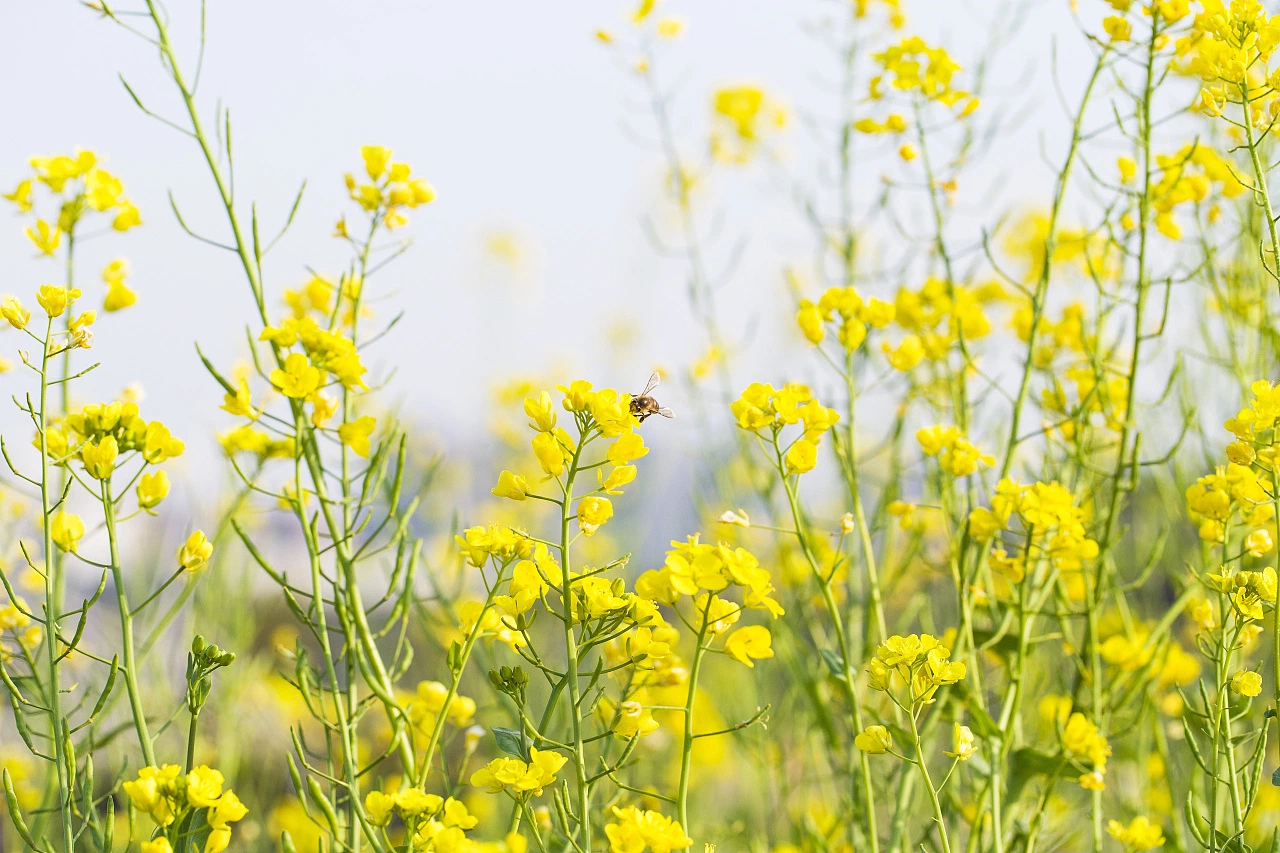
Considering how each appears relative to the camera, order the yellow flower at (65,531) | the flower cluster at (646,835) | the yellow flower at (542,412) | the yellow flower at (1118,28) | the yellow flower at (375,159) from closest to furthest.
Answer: the flower cluster at (646,835), the yellow flower at (542,412), the yellow flower at (65,531), the yellow flower at (375,159), the yellow flower at (1118,28)

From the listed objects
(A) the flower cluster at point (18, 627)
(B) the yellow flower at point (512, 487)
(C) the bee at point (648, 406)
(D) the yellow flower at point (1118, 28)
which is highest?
(D) the yellow flower at point (1118, 28)

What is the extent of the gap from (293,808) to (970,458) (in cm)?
252

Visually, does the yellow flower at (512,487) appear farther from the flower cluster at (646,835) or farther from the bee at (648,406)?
the bee at (648,406)

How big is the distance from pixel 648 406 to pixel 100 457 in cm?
83

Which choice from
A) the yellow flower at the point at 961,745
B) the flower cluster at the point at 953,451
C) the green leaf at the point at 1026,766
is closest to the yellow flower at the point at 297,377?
Answer: the yellow flower at the point at 961,745

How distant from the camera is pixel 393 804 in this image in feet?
3.10

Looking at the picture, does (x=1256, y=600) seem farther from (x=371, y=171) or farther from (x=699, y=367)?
(x=699, y=367)

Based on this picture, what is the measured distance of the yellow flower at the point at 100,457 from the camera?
103 cm

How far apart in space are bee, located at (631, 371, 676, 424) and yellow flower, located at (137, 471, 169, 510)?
0.68 meters

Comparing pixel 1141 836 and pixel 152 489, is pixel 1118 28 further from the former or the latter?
pixel 152 489

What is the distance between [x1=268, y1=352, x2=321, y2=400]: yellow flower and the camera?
1.02m

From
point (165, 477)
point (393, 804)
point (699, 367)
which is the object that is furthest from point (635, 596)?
point (699, 367)

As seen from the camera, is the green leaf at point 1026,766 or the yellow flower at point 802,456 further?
the green leaf at point 1026,766

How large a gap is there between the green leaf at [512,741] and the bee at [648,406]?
617 mm
